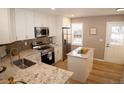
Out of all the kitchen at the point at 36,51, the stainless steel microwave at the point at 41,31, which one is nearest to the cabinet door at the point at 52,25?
the kitchen at the point at 36,51

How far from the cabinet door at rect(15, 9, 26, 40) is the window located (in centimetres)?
280

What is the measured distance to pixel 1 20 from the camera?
1773 millimetres

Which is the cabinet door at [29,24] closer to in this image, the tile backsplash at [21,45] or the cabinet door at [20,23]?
the cabinet door at [20,23]

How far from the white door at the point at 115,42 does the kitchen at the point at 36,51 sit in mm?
363

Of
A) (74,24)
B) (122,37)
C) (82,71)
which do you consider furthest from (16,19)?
(122,37)

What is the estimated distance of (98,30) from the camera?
4.34m

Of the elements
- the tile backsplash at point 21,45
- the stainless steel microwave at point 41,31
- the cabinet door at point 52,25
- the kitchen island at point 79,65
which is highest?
the cabinet door at point 52,25

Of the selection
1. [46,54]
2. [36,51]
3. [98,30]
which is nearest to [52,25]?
[46,54]

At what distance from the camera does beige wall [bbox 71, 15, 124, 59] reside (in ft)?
13.6

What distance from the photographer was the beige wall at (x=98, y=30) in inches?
163

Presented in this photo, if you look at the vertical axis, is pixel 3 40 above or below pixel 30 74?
above
